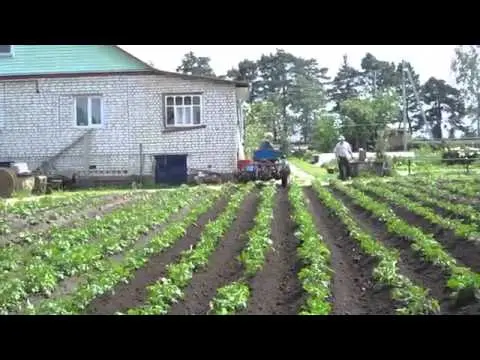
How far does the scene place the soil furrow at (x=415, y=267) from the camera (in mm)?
6334

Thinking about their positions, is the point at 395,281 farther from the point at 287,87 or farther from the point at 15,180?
the point at 287,87

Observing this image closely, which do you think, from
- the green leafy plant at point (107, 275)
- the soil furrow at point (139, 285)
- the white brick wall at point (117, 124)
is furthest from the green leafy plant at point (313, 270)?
the white brick wall at point (117, 124)

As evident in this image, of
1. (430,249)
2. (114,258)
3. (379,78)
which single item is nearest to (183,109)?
(379,78)

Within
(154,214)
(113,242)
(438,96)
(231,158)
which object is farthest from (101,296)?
(438,96)

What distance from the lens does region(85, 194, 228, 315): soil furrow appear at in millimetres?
5965

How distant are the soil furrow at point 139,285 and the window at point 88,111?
530 inches

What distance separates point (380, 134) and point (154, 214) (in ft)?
39.7

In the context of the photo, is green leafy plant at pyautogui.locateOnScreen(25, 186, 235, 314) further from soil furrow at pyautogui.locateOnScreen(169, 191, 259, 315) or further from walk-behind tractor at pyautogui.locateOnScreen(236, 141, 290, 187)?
walk-behind tractor at pyautogui.locateOnScreen(236, 141, 290, 187)

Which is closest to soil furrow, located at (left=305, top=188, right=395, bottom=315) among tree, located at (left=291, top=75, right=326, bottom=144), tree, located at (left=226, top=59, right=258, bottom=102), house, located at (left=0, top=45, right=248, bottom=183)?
house, located at (left=0, top=45, right=248, bottom=183)

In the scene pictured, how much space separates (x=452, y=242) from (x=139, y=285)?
447cm

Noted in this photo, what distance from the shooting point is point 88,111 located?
22.9m

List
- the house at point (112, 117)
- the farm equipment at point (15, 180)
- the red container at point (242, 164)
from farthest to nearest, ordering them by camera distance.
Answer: the house at point (112, 117) < the red container at point (242, 164) < the farm equipment at point (15, 180)

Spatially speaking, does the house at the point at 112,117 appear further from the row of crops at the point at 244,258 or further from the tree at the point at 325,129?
the row of crops at the point at 244,258
